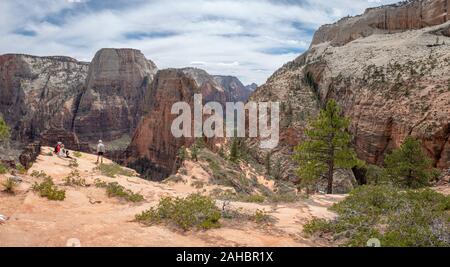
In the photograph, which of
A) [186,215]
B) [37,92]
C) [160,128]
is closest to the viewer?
[186,215]

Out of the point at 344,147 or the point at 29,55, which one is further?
the point at 29,55

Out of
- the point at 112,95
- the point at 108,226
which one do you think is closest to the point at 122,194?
the point at 108,226

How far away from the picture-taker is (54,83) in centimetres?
13012

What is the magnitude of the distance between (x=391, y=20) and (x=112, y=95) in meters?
83.2

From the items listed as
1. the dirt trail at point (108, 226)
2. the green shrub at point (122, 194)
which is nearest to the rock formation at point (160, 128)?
the green shrub at point (122, 194)

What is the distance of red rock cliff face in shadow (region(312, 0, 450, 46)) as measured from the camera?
A: 228 feet

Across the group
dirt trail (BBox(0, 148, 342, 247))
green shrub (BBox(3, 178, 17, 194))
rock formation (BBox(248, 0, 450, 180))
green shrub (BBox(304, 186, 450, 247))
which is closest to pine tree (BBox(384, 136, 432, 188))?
green shrub (BBox(304, 186, 450, 247))

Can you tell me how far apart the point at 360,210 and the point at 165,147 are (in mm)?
60979

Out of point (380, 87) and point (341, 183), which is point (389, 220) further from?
point (380, 87)

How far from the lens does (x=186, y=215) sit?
9.62 meters

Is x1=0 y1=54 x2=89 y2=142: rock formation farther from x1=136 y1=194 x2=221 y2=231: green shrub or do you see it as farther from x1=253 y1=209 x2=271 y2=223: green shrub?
x1=253 y1=209 x2=271 y2=223: green shrub
